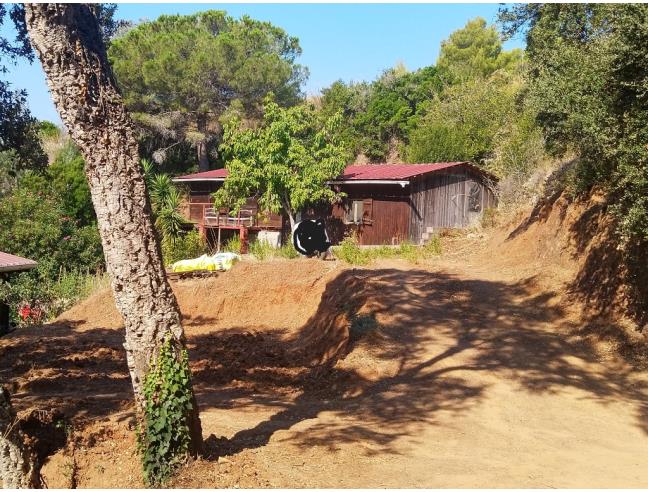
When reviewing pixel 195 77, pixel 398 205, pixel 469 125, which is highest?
pixel 195 77

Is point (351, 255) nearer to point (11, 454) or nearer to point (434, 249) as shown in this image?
point (434, 249)

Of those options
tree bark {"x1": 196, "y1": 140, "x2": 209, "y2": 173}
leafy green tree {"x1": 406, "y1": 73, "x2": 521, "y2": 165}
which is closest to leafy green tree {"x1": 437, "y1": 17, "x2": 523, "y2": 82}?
leafy green tree {"x1": 406, "y1": 73, "x2": 521, "y2": 165}

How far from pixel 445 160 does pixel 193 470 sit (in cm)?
3162

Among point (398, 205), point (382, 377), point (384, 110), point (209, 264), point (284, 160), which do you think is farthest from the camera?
point (384, 110)

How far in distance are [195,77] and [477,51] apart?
29.9 metres

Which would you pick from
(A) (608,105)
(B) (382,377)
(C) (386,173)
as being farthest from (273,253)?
(A) (608,105)

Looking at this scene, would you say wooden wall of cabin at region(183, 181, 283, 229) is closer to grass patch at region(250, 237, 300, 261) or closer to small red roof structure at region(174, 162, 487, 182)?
small red roof structure at region(174, 162, 487, 182)

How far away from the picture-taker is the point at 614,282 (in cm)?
1378

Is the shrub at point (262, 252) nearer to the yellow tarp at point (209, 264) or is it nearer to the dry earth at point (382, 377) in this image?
the yellow tarp at point (209, 264)

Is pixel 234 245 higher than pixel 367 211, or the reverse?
pixel 367 211

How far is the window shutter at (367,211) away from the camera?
29469mm

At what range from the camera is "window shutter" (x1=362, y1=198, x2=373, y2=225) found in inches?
1160

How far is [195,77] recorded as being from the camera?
35.1 m

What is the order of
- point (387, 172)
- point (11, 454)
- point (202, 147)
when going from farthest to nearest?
point (202, 147) < point (387, 172) < point (11, 454)
